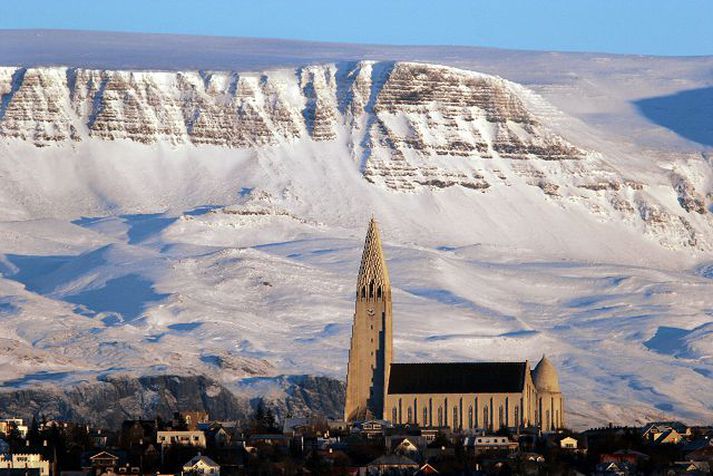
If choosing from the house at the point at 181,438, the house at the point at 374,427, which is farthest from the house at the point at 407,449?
the house at the point at 374,427

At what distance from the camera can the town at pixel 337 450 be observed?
114 metres

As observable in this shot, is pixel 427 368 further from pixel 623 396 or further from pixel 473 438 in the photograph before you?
pixel 623 396

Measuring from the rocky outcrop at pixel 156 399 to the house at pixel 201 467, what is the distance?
48.5 metres

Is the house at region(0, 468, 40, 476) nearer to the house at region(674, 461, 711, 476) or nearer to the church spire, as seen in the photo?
the house at region(674, 461, 711, 476)

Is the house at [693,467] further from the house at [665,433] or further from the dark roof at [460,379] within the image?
the dark roof at [460,379]

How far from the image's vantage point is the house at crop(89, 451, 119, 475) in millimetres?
112062

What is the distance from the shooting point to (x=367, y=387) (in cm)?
15462

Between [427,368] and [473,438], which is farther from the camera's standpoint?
[427,368]

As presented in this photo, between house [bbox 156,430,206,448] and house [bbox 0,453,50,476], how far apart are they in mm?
11836

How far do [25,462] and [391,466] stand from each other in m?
11.7

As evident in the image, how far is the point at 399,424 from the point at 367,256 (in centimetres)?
995

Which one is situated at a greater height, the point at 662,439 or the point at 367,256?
the point at 367,256

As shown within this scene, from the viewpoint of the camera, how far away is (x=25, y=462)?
113312 millimetres

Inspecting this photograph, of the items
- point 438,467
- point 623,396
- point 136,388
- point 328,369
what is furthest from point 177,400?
point 438,467
